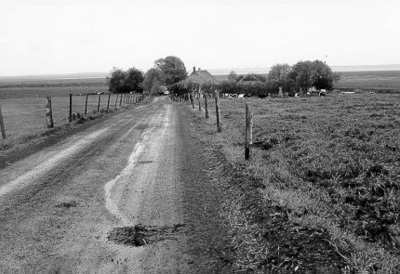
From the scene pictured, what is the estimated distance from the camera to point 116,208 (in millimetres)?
6922

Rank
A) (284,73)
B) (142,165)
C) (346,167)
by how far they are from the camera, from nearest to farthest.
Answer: (346,167), (142,165), (284,73)

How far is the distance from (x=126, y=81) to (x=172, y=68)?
17.4 metres

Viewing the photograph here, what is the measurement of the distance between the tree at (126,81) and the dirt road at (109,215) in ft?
383

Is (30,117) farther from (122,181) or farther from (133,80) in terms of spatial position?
Result: (133,80)

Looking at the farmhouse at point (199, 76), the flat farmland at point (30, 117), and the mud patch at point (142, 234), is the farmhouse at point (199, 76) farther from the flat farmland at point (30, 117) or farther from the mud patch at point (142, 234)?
the mud patch at point (142, 234)

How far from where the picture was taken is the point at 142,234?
19.0 ft

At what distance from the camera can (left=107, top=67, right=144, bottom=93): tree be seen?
126000 mm

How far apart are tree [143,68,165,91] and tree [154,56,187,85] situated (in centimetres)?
177

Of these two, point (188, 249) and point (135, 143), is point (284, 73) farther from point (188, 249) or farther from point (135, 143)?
point (188, 249)

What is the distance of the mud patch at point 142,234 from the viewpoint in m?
5.54

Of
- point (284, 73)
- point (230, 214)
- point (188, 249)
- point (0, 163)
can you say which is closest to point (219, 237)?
point (188, 249)

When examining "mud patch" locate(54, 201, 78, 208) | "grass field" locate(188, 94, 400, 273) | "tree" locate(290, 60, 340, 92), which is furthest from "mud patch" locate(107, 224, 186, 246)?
"tree" locate(290, 60, 340, 92)

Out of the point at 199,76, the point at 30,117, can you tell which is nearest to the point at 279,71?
the point at 199,76

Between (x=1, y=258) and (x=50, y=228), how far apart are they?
105 centimetres
